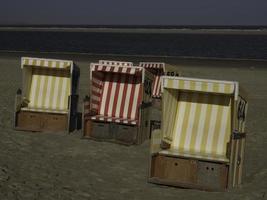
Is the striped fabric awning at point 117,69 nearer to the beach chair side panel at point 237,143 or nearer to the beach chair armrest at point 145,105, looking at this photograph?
the beach chair armrest at point 145,105

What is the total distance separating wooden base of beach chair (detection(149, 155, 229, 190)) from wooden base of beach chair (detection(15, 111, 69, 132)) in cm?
397

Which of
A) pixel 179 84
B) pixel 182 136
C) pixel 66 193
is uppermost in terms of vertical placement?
pixel 179 84

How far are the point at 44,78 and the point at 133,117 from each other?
7.50ft

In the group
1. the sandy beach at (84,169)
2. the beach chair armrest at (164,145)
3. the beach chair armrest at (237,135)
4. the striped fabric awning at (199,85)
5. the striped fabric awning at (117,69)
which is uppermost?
the striped fabric awning at (117,69)

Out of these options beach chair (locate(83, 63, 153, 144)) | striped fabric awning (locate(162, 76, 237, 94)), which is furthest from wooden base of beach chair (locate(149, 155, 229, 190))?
beach chair (locate(83, 63, 153, 144))

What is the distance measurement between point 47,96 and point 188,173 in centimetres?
511

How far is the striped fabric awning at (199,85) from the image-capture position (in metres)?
8.36

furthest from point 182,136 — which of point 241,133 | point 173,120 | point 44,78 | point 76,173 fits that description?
point 44,78

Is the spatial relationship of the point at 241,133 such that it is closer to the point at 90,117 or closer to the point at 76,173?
the point at 76,173

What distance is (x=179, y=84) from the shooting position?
28.0 ft

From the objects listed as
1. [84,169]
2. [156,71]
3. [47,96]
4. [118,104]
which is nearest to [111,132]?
[118,104]

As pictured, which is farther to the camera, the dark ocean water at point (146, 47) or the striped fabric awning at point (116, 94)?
the dark ocean water at point (146, 47)

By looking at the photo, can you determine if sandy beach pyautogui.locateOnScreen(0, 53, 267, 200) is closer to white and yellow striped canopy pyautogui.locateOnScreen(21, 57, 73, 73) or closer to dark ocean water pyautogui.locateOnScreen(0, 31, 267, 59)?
white and yellow striped canopy pyautogui.locateOnScreen(21, 57, 73, 73)

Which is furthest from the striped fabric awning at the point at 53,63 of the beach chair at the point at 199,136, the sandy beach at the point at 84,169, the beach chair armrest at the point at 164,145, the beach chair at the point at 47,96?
the beach chair armrest at the point at 164,145
